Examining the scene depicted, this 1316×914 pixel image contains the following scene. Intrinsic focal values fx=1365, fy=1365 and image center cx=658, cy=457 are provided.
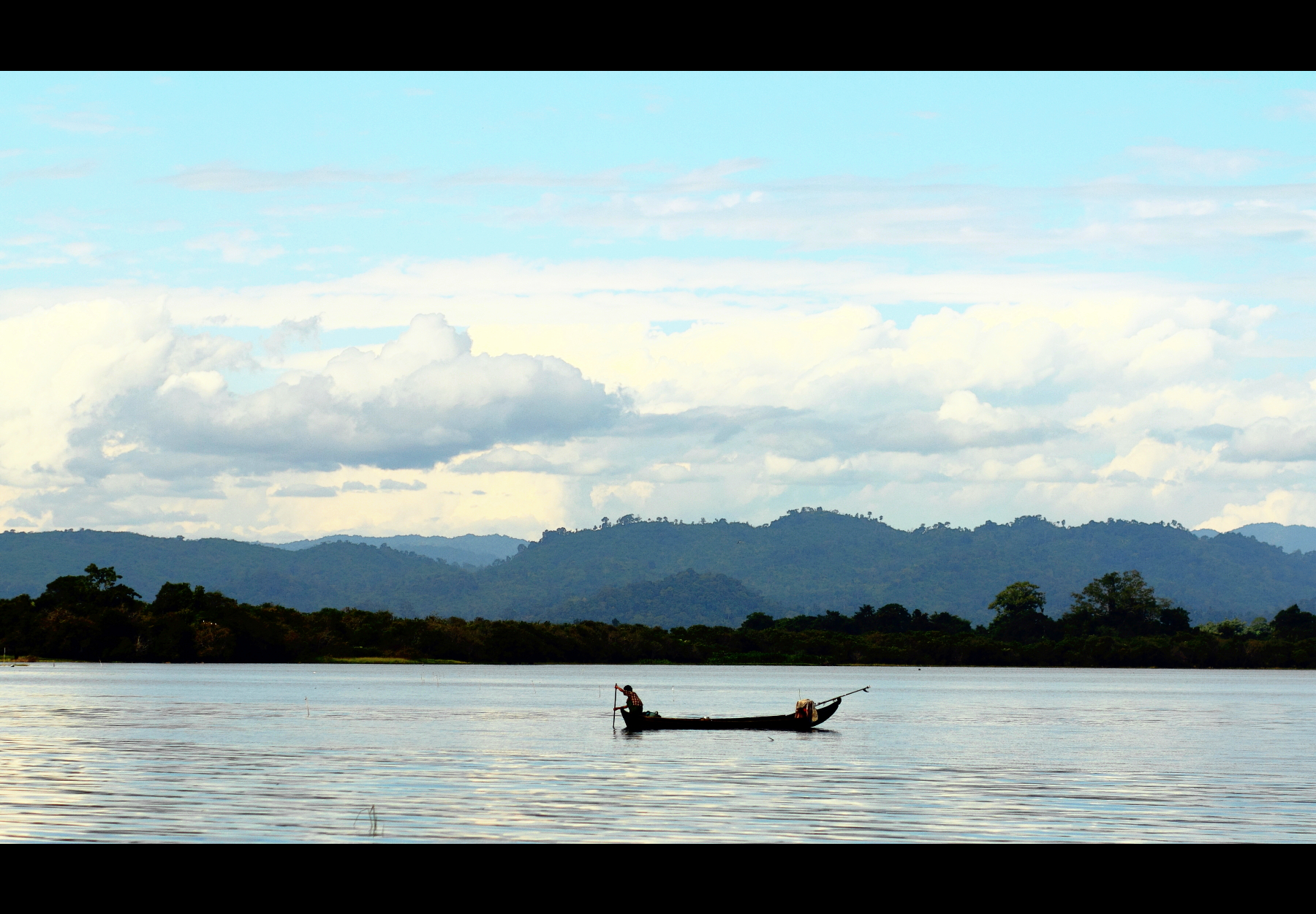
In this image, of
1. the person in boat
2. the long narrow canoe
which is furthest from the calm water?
the person in boat

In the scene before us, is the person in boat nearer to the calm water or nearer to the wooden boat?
the wooden boat

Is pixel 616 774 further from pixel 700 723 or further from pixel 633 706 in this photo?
pixel 633 706

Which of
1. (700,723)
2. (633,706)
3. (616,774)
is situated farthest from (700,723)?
(616,774)

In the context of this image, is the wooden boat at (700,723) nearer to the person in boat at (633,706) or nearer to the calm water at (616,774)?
the person in boat at (633,706)

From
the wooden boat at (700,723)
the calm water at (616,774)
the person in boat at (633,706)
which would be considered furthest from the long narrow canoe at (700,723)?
the calm water at (616,774)

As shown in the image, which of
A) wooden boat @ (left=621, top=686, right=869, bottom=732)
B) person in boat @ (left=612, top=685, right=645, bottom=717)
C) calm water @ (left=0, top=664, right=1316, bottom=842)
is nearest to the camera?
calm water @ (left=0, top=664, right=1316, bottom=842)

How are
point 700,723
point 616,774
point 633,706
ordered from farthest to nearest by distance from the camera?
point 633,706 < point 700,723 < point 616,774

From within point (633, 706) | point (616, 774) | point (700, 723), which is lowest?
point (616, 774)

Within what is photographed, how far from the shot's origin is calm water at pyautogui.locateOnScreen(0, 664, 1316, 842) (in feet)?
105

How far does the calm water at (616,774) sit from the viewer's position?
31.9m

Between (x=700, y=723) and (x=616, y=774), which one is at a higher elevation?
(x=700, y=723)

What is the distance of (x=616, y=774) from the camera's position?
1816 inches
